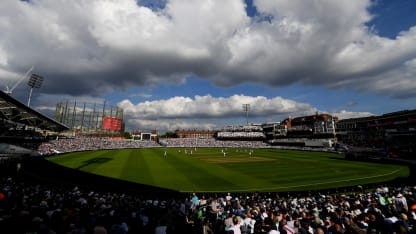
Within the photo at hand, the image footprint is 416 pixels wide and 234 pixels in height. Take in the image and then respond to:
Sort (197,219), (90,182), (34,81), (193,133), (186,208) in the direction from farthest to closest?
(193,133) → (34,81) → (90,182) → (186,208) → (197,219)

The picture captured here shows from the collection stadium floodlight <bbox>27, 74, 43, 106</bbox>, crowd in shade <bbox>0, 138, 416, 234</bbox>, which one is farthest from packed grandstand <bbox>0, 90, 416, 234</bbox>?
stadium floodlight <bbox>27, 74, 43, 106</bbox>

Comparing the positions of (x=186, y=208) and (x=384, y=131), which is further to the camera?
(x=384, y=131)

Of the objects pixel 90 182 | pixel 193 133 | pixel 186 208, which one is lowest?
pixel 90 182

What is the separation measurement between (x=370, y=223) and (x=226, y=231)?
4.54 m

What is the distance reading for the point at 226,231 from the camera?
21.6 ft

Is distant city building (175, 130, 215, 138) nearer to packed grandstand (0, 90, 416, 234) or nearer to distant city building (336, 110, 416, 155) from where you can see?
distant city building (336, 110, 416, 155)

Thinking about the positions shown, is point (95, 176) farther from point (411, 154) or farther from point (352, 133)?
point (352, 133)

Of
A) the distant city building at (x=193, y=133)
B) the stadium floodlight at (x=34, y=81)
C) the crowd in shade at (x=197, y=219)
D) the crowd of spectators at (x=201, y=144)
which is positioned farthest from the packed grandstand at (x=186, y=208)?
the distant city building at (x=193, y=133)

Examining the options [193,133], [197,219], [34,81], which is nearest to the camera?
[197,219]

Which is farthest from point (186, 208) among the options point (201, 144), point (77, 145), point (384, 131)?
point (201, 144)

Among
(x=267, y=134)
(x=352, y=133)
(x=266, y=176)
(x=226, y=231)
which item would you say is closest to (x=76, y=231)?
(x=226, y=231)

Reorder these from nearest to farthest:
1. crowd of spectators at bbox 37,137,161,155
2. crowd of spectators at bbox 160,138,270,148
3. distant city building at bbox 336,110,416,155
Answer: crowd of spectators at bbox 37,137,161,155
distant city building at bbox 336,110,416,155
crowd of spectators at bbox 160,138,270,148

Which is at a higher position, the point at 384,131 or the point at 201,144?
the point at 384,131

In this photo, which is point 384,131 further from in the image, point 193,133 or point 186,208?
point 193,133
